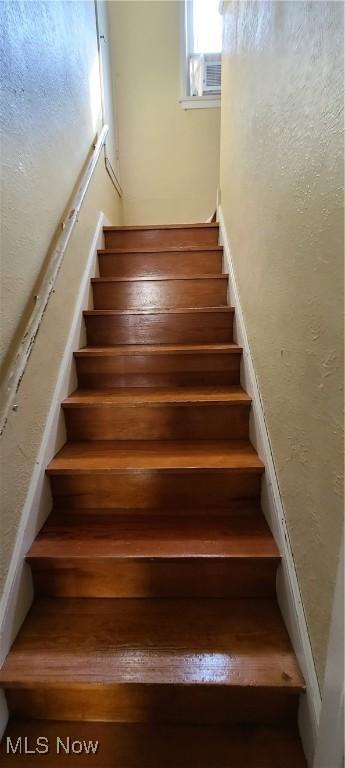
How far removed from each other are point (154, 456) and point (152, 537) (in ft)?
0.97

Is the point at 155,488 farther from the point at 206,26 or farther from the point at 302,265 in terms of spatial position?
the point at 206,26

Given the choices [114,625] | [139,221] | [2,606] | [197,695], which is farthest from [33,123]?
[139,221]

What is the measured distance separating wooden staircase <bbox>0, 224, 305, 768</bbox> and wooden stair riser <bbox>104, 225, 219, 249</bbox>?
1.10m

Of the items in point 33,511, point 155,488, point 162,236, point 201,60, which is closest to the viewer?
point 33,511

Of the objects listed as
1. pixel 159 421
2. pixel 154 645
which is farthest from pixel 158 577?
pixel 159 421

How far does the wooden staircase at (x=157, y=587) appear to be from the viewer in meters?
0.88

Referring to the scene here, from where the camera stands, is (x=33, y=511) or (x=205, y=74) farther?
(x=205, y=74)

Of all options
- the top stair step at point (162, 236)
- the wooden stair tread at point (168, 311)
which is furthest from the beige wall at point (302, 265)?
the top stair step at point (162, 236)

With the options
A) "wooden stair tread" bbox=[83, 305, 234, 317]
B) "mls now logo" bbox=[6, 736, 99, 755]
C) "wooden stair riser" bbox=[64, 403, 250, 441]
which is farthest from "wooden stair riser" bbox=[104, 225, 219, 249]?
"mls now logo" bbox=[6, 736, 99, 755]

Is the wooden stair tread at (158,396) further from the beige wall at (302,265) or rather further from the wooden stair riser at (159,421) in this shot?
the beige wall at (302,265)

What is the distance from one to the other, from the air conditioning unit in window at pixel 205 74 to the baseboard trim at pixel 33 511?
299 cm

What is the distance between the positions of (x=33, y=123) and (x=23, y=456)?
1175 millimetres

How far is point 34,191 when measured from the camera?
48.9 inches

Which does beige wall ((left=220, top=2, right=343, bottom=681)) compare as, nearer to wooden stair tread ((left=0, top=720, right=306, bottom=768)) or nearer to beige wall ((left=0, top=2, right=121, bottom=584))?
wooden stair tread ((left=0, top=720, right=306, bottom=768))
